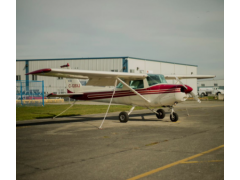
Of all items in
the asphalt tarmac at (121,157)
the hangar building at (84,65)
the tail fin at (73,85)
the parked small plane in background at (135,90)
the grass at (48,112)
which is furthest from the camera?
the hangar building at (84,65)

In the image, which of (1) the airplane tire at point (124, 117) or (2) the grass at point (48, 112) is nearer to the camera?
(1) the airplane tire at point (124, 117)

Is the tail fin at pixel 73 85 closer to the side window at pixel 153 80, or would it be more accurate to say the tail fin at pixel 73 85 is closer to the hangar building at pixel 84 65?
the side window at pixel 153 80

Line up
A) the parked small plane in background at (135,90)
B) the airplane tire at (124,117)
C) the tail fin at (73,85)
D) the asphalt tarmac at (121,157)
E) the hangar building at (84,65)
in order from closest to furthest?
1. the asphalt tarmac at (121,157)
2. the parked small plane in background at (135,90)
3. the airplane tire at (124,117)
4. the tail fin at (73,85)
5. the hangar building at (84,65)

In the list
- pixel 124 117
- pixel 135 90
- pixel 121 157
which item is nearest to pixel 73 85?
pixel 135 90

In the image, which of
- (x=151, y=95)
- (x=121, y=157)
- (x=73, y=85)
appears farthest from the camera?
(x=73, y=85)

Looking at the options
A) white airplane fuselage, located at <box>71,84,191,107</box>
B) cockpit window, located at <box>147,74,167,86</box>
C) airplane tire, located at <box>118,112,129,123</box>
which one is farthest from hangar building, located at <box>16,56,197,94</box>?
airplane tire, located at <box>118,112,129,123</box>

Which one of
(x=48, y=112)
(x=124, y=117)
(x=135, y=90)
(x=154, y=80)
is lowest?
(x=48, y=112)

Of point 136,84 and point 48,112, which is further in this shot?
point 48,112

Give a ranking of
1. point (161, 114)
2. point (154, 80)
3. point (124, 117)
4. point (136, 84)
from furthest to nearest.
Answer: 1. point (161, 114)
2. point (136, 84)
3. point (154, 80)
4. point (124, 117)

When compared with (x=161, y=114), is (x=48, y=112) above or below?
below

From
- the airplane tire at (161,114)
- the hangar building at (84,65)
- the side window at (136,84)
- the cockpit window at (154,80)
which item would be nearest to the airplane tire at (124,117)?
the side window at (136,84)

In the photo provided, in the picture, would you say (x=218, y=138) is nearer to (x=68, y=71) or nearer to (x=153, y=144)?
(x=153, y=144)

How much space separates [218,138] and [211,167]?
3124mm

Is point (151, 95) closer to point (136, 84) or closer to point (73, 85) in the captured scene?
point (136, 84)
